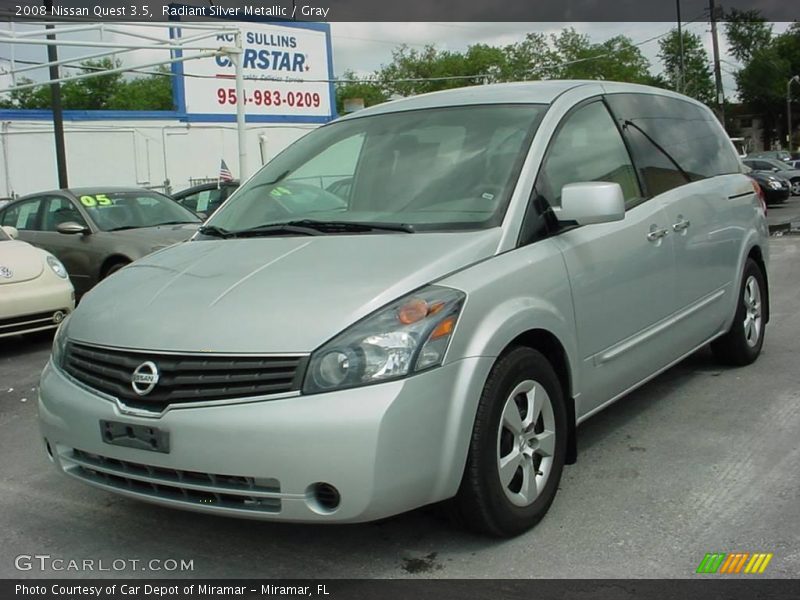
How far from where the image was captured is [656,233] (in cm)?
428

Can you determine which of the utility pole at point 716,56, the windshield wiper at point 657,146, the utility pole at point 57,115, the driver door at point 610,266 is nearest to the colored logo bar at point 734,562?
the driver door at point 610,266

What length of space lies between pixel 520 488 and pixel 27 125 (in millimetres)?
23818

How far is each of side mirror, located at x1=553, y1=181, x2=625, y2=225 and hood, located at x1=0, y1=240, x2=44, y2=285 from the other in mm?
5508

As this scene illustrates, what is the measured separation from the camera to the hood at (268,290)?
9.46 feet

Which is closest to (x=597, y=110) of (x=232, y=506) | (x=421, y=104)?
(x=421, y=104)

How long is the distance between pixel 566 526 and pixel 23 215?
869cm

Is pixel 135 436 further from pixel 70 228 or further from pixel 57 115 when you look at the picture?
pixel 57 115

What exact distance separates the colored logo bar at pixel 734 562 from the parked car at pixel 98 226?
667 centimetres

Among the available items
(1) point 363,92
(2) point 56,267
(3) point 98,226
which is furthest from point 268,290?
(1) point 363,92

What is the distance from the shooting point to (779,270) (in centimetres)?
1054

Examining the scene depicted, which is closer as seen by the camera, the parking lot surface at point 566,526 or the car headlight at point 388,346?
the car headlight at point 388,346

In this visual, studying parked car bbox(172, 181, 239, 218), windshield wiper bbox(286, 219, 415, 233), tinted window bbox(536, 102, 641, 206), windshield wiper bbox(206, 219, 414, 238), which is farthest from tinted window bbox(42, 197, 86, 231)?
tinted window bbox(536, 102, 641, 206)

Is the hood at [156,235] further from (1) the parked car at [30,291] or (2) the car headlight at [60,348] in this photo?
(2) the car headlight at [60,348]

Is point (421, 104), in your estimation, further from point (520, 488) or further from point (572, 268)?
point (520, 488)
